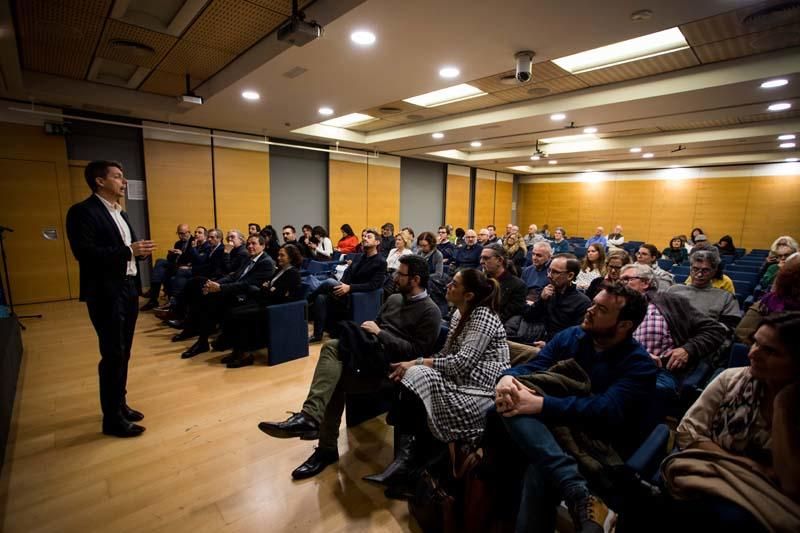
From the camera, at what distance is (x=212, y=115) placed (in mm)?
6273

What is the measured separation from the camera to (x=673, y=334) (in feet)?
8.05

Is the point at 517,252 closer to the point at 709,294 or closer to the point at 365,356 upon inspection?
the point at 709,294

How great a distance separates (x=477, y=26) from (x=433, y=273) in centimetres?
276

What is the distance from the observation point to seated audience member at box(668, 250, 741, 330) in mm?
2783

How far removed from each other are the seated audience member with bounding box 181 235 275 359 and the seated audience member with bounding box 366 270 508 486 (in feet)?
8.25

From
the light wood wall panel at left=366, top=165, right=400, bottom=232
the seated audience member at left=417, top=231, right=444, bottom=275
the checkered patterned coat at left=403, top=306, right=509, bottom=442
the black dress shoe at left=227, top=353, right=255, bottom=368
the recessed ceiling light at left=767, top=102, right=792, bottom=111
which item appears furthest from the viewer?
the light wood wall panel at left=366, top=165, right=400, bottom=232

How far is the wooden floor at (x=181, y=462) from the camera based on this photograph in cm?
194

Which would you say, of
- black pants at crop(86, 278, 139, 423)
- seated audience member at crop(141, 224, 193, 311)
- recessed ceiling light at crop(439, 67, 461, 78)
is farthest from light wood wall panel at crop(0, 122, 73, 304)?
recessed ceiling light at crop(439, 67, 461, 78)

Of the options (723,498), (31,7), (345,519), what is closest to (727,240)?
(723,498)

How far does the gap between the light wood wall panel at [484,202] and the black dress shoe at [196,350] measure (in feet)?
34.1

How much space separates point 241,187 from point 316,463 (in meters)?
6.84

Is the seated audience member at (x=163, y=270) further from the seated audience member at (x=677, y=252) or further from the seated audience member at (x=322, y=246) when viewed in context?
the seated audience member at (x=677, y=252)

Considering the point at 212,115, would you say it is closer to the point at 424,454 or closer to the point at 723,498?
the point at 424,454

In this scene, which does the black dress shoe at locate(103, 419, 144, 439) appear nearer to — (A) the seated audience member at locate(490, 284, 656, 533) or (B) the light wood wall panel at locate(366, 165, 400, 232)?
(A) the seated audience member at locate(490, 284, 656, 533)
